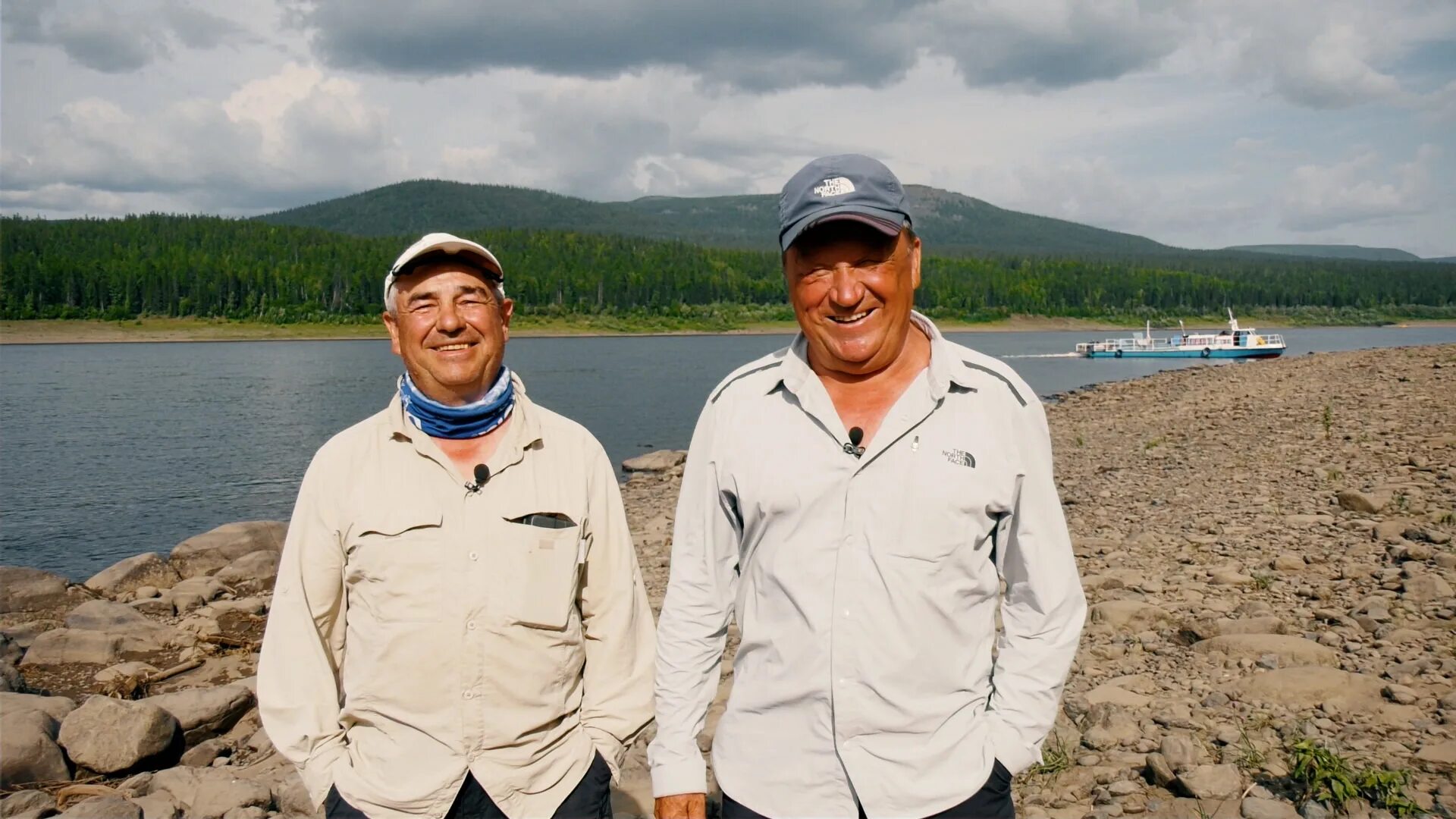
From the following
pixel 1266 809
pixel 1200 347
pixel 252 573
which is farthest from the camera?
pixel 1200 347

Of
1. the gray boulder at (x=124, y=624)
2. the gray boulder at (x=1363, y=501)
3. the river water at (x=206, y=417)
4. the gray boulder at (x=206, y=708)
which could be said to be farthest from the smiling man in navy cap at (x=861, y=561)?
the river water at (x=206, y=417)

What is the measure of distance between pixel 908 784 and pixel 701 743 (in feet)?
11.4

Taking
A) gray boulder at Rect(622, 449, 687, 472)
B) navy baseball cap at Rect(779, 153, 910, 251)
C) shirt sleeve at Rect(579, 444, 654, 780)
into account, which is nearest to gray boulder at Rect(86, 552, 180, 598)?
gray boulder at Rect(622, 449, 687, 472)

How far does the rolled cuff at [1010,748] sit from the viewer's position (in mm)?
2619

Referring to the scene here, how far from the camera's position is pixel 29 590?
13.7 meters

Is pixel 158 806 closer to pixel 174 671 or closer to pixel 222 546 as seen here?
pixel 174 671

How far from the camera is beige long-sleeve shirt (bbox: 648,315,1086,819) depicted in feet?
8.32

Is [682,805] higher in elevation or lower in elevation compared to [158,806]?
higher

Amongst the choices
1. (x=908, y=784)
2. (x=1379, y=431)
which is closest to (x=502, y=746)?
(x=908, y=784)

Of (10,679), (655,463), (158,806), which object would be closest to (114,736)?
(158,806)

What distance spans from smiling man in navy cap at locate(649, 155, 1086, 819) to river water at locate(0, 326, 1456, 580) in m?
16.7

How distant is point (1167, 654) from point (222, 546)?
14.1 m

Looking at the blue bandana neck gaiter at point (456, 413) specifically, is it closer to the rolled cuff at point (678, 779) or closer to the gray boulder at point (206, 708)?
the rolled cuff at point (678, 779)

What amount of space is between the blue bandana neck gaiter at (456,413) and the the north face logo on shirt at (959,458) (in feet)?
4.39
